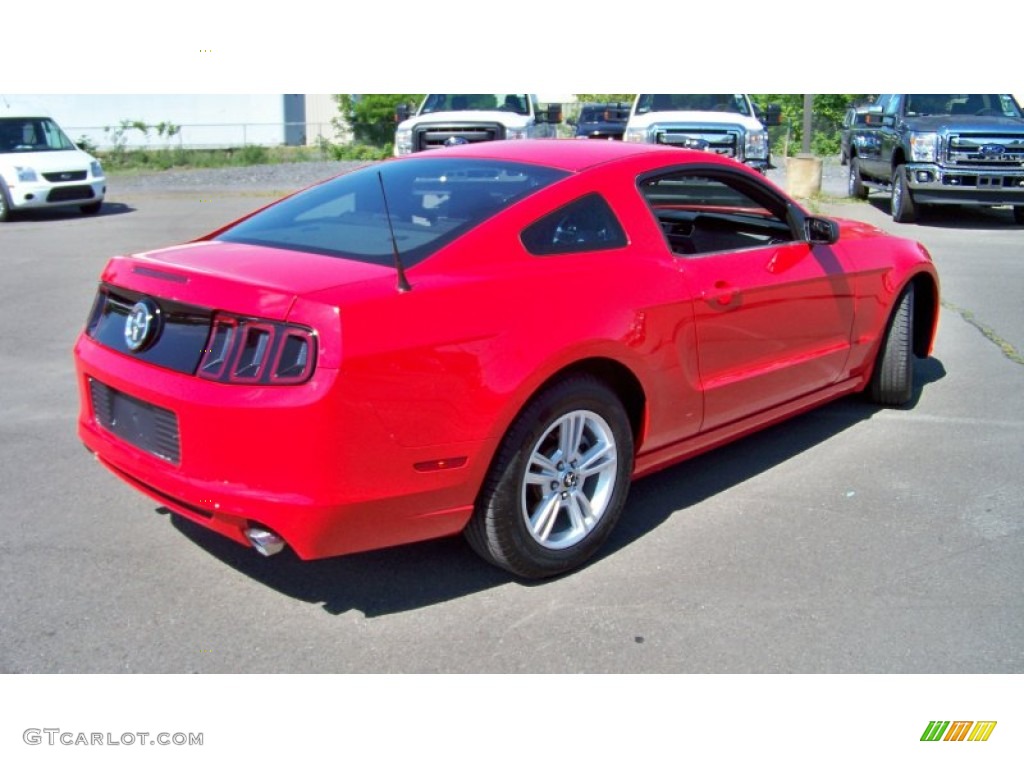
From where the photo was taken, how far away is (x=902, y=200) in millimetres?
15141

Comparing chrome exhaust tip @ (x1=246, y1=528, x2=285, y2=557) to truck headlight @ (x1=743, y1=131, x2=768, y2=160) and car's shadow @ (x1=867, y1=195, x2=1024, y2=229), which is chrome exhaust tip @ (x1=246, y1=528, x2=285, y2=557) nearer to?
truck headlight @ (x1=743, y1=131, x2=768, y2=160)

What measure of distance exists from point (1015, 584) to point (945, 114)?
13262 mm

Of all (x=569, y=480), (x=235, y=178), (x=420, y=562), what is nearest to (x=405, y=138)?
(x=235, y=178)

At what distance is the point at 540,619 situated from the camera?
3656mm

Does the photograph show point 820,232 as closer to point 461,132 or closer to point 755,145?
point 755,145

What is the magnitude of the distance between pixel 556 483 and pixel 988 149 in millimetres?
12634

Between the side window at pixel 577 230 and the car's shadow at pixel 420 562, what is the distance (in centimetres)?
124

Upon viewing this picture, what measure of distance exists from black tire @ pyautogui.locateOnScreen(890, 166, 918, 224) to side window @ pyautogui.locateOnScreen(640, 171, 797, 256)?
33.1ft

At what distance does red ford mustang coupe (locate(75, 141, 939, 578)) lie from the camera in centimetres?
326

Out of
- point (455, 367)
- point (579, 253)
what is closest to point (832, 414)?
point (579, 253)

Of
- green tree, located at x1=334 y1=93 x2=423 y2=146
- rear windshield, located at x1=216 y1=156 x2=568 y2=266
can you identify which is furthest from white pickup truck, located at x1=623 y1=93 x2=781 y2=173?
green tree, located at x1=334 y1=93 x2=423 y2=146

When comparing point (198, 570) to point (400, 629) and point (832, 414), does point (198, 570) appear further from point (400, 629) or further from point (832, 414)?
point (832, 414)

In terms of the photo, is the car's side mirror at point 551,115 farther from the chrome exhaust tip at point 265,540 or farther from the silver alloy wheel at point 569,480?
the chrome exhaust tip at point 265,540
